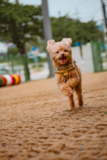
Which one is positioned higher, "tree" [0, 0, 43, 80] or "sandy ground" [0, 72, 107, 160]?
"tree" [0, 0, 43, 80]

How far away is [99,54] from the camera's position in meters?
14.1

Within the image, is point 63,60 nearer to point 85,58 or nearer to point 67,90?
point 67,90

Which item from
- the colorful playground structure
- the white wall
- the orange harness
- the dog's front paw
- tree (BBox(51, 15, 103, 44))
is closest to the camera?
the dog's front paw

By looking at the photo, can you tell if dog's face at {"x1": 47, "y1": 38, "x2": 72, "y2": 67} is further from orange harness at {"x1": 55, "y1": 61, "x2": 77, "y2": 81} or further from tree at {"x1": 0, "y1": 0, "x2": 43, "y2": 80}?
tree at {"x1": 0, "y1": 0, "x2": 43, "y2": 80}

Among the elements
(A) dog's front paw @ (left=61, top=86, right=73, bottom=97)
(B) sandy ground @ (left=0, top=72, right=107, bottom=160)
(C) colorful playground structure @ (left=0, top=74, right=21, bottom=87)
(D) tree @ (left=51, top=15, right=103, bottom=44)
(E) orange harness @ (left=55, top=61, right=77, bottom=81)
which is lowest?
(C) colorful playground structure @ (left=0, top=74, right=21, bottom=87)

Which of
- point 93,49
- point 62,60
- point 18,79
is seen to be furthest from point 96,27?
point 62,60

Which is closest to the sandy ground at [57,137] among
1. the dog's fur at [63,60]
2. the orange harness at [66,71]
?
the dog's fur at [63,60]

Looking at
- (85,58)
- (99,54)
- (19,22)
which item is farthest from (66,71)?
(85,58)

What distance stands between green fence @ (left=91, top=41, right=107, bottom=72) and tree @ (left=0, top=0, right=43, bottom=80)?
502cm

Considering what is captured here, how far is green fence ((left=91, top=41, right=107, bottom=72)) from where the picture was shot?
14023 millimetres

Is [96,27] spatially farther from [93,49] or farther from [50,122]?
[50,122]

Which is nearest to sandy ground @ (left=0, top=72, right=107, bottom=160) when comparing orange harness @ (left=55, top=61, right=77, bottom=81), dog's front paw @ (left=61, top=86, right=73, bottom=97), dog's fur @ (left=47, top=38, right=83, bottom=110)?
dog's front paw @ (left=61, top=86, right=73, bottom=97)

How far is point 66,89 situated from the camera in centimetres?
307

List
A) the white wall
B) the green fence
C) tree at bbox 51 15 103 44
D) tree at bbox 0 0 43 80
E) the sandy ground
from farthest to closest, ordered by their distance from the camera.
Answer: tree at bbox 51 15 103 44, the white wall, tree at bbox 0 0 43 80, the green fence, the sandy ground
